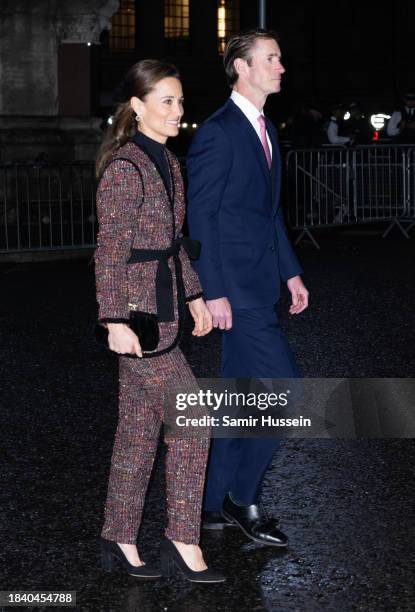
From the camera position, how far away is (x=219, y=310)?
17.6ft

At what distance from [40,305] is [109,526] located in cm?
752

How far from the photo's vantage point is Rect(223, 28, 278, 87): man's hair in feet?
18.0

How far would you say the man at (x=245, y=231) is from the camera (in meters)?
5.39

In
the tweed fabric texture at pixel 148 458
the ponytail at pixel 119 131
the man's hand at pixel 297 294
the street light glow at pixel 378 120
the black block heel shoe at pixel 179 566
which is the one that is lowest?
the street light glow at pixel 378 120

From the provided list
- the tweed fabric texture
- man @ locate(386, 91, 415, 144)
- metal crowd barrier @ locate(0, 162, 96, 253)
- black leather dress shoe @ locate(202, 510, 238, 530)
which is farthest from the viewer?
man @ locate(386, 91, 415, 144)

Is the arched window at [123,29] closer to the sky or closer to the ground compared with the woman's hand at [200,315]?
closer to the ground

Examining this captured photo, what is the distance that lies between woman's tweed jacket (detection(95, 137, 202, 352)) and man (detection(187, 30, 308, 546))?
0.47 m

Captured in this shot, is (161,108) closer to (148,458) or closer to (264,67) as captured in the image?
(264,67)

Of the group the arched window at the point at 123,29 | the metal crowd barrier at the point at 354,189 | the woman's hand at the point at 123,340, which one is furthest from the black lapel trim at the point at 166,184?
the arched window at the point at 123,29

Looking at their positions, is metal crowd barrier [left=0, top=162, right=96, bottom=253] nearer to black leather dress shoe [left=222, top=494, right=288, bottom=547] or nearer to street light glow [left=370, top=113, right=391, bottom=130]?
black leather dress shoe [left=222, top=494, right=288, bottom=547]

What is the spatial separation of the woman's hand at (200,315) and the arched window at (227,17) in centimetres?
4538

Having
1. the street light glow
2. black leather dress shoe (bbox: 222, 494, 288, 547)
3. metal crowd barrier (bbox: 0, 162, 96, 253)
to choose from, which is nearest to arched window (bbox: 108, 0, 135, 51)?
the street light glow

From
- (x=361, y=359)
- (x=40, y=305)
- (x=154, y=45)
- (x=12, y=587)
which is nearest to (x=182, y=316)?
(x=12, y=587)

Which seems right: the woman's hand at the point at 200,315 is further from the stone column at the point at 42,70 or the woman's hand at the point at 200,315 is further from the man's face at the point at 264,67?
the stone column at the point at 42,70
